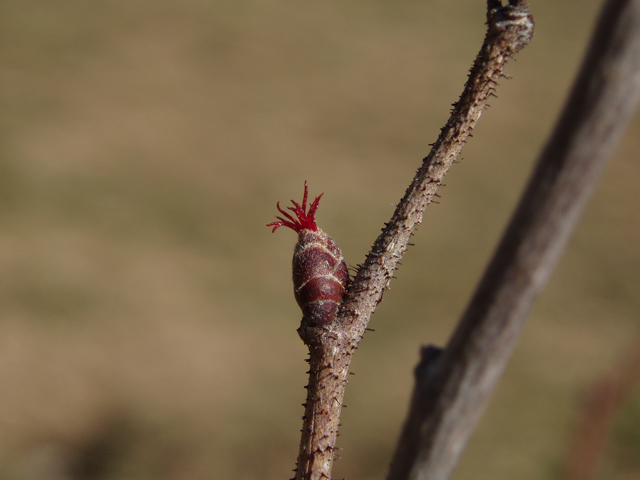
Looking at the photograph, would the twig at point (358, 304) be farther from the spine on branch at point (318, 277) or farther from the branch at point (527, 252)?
the branch at point (527, 252)

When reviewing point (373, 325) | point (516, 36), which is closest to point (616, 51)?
point (516, 36)

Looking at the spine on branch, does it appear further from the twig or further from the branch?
the branch

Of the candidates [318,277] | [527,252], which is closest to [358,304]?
[318,277]

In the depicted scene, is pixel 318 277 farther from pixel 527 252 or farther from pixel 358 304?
pixel 527 252

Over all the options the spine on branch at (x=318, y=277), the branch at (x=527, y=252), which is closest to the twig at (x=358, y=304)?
the spine on branch at (x=318, y=277)

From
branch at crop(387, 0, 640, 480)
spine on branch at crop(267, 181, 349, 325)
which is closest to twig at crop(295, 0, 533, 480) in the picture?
spine on branch at crop(267, 181, 349, 325)

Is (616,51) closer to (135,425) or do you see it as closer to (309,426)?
(309,426)

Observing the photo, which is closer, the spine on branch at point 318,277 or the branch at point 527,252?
the branch at point 527,252
